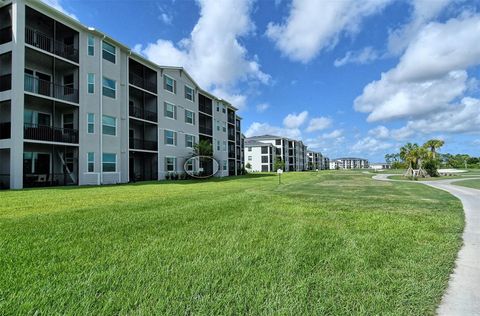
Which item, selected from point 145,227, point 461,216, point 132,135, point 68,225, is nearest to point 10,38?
point 132,135

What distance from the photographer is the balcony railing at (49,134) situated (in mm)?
17000

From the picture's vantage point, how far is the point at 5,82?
16.8m

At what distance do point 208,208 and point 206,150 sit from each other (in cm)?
2259

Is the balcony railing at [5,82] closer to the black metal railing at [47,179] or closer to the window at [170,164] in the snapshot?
the black metal railing at [47,179]

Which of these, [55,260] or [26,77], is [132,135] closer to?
[26,77]

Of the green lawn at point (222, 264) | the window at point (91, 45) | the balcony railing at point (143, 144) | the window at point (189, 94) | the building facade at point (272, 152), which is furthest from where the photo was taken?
the building facade at point (272, 152)

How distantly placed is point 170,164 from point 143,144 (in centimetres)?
402

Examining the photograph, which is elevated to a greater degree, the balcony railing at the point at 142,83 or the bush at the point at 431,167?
the balcony railing at the point at 142,83

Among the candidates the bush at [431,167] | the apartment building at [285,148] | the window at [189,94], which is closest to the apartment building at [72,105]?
the window at [189,94]

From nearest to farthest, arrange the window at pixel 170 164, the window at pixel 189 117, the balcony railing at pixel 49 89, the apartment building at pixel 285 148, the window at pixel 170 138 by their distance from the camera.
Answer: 1. the balcony railing at pixel 49 89
2. the window at pixel 170 164
3. the window at pixel 170 138
4. the window at pixel 189 117
5. the apartment building at pixel 285 148

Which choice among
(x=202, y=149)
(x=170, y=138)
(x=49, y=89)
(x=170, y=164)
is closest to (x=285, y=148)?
(x=202, y=149)

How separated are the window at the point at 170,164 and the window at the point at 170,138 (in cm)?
157

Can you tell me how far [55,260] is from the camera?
12.5 ft

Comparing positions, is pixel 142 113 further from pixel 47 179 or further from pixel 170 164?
pixel 47 179
